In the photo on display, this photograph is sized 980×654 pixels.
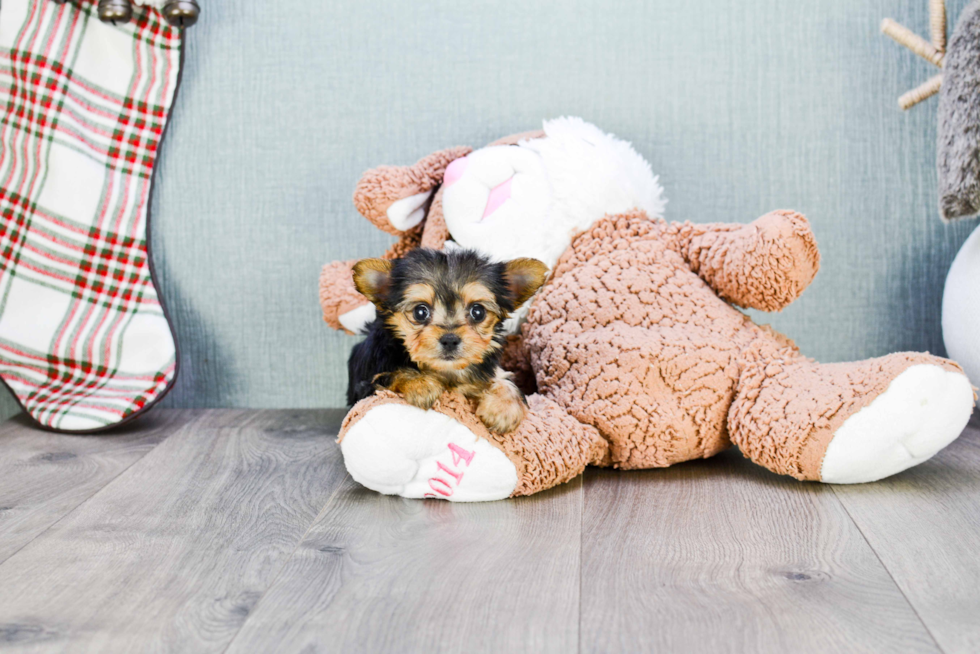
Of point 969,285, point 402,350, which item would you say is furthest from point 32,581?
point 969,285

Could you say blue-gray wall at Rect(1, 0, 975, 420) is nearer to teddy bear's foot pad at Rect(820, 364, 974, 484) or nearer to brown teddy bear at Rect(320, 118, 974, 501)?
brown teddy bear at Rect(320, 118, 974, 501)

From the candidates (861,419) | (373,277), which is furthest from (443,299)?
(861,419)

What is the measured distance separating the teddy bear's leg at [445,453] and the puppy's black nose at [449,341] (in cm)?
14

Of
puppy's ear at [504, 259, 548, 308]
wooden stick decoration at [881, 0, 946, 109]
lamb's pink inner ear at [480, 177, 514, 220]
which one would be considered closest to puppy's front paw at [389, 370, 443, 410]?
puppy's ear at [504, 259, 548, 308]

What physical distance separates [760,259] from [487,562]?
829 millimetres

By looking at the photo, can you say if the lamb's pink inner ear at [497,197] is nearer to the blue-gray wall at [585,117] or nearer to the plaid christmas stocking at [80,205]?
the blue-gray wall at [585,117]

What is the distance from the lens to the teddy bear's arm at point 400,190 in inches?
73.9

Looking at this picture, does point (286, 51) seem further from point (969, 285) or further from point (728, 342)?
point (969, 285)

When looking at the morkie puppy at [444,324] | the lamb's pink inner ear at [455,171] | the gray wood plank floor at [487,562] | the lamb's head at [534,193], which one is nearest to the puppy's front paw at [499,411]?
the morkie puppy at [444,324]

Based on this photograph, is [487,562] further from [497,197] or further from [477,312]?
[497,197]

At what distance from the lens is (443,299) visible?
1.39 m

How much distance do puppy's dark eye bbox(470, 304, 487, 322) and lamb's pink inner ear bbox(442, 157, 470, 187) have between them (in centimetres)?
45

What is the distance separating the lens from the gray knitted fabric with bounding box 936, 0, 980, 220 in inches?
63.3

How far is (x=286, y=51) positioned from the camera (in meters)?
2.12
